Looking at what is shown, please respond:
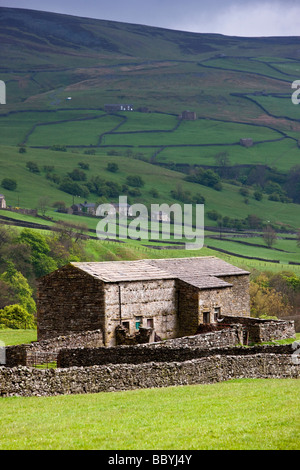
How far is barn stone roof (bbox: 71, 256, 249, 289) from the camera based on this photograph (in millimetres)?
43219

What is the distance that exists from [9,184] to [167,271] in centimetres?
13382

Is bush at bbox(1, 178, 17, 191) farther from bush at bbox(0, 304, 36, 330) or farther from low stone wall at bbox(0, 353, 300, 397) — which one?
low stone wall at bbox(0, 353, 300, 397)

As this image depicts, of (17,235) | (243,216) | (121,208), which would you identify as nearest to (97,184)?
(121,208)

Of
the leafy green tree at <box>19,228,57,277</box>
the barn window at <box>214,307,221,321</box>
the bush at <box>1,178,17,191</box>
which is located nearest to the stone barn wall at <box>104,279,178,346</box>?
the barn window at <box>214,307,221,321</box>

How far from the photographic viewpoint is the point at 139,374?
2266cm

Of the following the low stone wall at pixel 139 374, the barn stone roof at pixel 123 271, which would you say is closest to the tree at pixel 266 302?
the barn stone roof at pixel 123 271

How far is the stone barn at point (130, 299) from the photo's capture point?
41.8 metres

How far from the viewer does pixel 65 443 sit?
1460 centimetres

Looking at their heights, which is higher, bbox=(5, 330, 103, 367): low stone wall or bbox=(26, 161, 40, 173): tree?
bbox=(26, 161, 40, 173): tree

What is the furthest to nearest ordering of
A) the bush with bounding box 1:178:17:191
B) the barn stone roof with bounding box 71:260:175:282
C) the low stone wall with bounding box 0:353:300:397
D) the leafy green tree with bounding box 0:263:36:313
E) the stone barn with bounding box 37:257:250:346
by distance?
the bush with bounding box 1:178:17:191 → the leafy green tree with bounding box 0:263:36:313 → the barn stone roof with bounding box 71:260:175:282 → the stone barn with bounding box 37:257:250:346 → the low stone wall with bounding box 0:353:300:397

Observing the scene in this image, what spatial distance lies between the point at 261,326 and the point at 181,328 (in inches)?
204

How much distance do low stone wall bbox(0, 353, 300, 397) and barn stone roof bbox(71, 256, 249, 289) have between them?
17409mm

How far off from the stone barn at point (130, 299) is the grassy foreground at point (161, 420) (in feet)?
64.4
